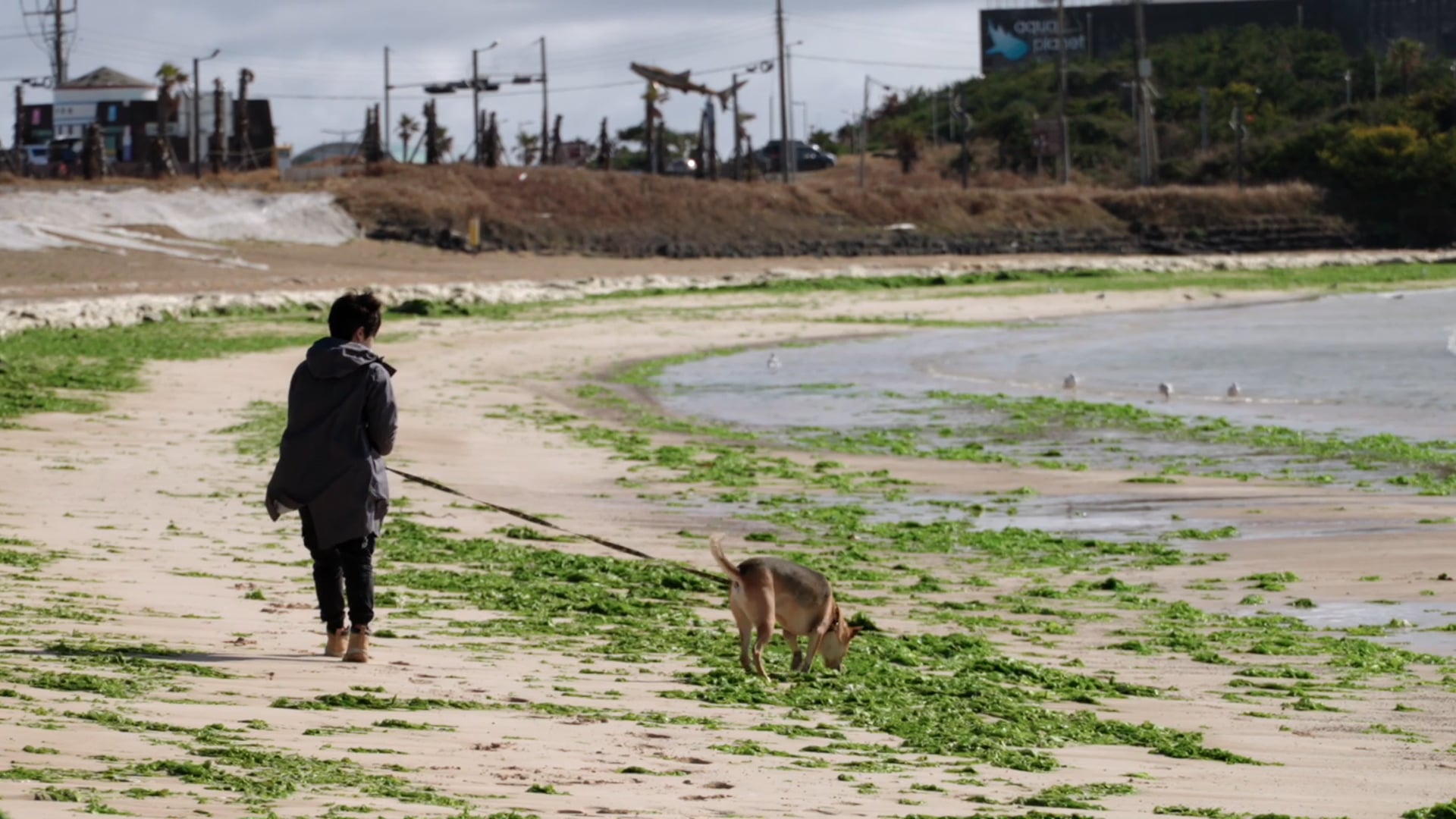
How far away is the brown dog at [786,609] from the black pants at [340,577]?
1.45 meters

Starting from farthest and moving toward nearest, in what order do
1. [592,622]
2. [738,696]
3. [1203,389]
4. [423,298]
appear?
[423,298] → [1203,389] → [592,622] → [738,696]

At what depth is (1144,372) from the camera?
3170 cm

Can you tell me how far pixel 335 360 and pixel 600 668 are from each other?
1.68m

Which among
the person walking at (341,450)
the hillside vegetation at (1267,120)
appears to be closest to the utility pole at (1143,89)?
the hillside vegetation at (1267,120)

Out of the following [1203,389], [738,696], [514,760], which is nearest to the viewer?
[514,760]

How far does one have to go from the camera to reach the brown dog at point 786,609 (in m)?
7.52

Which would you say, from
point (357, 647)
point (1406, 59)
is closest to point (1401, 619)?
point (357, 647)

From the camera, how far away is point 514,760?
5.90m

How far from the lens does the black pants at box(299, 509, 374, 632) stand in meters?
7.66

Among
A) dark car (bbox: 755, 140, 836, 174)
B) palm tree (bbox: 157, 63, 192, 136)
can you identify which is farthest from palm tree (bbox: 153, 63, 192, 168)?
dark car (bbox: 755, 140, 836, 174)

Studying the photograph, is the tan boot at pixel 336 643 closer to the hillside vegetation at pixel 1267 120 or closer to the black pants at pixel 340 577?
the black pants at pixel 340 577

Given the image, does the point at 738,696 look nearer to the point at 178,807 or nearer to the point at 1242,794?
the point at 1242,794

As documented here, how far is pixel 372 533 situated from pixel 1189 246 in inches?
2860

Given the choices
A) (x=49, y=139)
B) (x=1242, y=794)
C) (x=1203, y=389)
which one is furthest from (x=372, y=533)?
(x=49, y=139)
